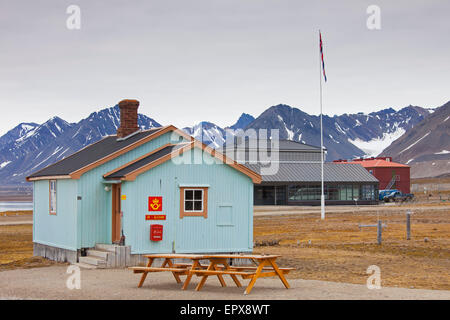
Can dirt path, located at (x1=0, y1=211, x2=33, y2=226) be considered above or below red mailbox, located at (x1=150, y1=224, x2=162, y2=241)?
below

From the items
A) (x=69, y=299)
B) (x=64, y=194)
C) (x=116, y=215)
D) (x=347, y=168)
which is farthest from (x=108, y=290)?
(x=347, y=168)

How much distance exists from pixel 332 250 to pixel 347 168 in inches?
2306

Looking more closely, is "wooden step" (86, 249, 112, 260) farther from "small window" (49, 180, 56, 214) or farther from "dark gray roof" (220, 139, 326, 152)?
"dark gray roof" (220, 139, 326, 152)

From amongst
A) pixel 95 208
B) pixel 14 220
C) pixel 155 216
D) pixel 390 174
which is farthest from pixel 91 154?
pixel 390 174

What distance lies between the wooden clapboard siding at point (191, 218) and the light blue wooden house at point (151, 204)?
→ 0.03 meters

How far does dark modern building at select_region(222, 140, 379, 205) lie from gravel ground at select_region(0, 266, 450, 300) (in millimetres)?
60632

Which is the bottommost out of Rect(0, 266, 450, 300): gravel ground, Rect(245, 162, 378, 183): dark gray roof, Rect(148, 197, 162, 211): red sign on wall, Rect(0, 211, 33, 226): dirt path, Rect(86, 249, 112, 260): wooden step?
Rect(0, 211, 33, 226): dirt path

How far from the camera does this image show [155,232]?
71.1ft

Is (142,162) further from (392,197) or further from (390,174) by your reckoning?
(390,174)

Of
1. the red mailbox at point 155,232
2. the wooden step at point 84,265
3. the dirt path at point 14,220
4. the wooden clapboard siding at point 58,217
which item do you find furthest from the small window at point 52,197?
the dirt path at point 14,220

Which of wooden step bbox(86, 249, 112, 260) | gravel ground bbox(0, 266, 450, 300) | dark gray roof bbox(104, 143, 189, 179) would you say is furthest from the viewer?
dark gray roof bbox(104, 143, 189, 179)

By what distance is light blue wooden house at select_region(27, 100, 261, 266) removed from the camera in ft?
71.2

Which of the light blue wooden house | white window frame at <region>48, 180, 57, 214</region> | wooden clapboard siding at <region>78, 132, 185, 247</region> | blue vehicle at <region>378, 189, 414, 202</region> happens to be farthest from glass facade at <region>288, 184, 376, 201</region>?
wooden clapboard siding at <region>78, 132, 185, 247</region>

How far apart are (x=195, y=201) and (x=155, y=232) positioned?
1733 millimetres
